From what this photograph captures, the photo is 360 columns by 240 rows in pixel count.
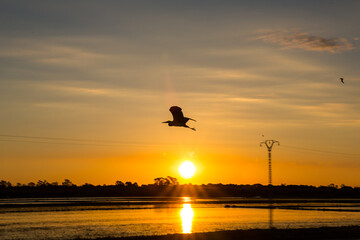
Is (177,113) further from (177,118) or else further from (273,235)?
(273,235)

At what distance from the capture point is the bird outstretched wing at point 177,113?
52219mm

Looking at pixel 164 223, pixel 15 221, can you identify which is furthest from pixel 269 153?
pixel 15 221

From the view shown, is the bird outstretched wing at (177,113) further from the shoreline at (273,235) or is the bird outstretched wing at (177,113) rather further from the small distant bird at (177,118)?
the shoreline at (273,235)

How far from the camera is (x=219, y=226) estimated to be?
67.1m

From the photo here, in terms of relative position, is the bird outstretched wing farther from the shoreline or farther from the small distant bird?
the shoreline

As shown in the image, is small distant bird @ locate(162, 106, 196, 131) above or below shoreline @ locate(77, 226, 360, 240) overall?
above

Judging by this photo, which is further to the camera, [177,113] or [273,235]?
[177,113]

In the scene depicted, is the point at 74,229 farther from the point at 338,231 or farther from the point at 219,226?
the point at 338,231

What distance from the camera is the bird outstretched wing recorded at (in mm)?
52219

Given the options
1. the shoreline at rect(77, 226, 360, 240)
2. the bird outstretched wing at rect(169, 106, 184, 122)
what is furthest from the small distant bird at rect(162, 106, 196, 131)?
the shoreline at rect(77, 226, 360, 240)

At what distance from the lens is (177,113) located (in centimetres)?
5259

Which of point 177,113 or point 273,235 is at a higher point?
point 177,113

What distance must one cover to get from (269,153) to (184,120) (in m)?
96.1

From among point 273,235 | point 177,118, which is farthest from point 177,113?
point 273,235
